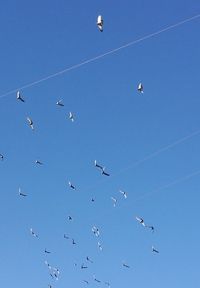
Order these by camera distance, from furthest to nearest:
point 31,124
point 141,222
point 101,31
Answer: point 141,222, point 31,124, point 101,31

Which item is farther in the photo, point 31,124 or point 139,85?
point 31,124

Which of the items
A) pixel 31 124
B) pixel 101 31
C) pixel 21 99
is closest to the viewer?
pixel 101 31

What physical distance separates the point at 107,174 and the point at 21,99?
24.2 feet

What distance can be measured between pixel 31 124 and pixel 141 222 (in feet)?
36.6

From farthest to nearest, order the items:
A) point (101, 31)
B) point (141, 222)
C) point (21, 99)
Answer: point (141, 222), point (21, 99), point (101, 31)

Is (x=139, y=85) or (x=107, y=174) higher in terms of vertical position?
(x=139, y=85)

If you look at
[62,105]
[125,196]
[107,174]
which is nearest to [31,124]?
[62,105]

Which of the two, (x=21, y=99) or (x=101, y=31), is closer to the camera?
(x=101, y=31)

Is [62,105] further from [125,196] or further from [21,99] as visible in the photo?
[125,196]

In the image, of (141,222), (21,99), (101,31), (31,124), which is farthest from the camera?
(141,222)

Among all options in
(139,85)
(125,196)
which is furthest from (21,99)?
(125,196)

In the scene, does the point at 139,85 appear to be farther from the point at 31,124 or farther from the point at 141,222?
the point at 141,222

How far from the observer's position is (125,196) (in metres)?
50.8

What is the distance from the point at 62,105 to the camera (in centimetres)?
4394
